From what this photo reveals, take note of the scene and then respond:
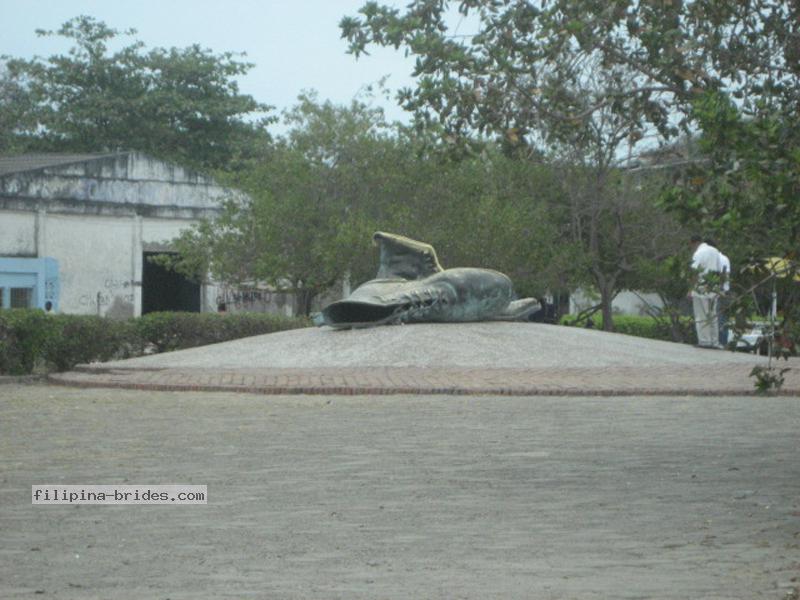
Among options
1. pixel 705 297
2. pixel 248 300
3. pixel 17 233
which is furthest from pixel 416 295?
pixel 248 300

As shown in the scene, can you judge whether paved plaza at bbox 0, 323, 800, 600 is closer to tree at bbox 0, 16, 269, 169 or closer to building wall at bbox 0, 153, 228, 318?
building wall at bbox 0, 153, 228, 318

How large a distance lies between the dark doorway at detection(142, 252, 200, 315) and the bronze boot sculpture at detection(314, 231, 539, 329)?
21271 mm

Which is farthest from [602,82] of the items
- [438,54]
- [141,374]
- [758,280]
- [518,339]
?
[758,280]

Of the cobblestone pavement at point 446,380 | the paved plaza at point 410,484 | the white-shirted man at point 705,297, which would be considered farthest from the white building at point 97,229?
the paved plaza at point 410,484

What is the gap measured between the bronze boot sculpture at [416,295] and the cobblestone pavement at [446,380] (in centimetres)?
235

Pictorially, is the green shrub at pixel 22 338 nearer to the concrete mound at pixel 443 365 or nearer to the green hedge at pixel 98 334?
the green hedge at pixel 98 334

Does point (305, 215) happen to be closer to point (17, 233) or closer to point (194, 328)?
point (194, 328)

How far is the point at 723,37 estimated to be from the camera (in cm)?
1256

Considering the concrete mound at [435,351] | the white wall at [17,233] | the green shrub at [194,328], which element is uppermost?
the white wall at [17,233]

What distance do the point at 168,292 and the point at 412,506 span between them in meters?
35.9

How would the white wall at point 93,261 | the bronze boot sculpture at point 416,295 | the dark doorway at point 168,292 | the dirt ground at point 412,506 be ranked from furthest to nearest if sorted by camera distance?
the dark doorway at point 168,292 → the white wall at point 93,261 → the bronze boot sculpture at point 416,295 → the dirt ground at point 412,506

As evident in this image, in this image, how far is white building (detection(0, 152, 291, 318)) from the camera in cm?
3716

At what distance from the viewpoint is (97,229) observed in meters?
39.3

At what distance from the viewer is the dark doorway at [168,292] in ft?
140
